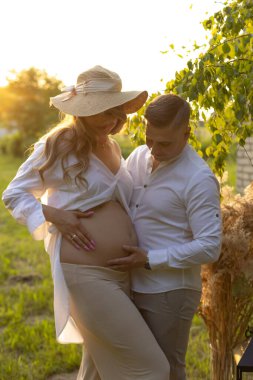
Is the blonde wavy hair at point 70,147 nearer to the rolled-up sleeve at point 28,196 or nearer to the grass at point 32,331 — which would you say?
the rolled-up sleeve at point 28,196

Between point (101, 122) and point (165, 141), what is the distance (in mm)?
344

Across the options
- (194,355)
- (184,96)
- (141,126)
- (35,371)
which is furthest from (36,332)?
(184,96)

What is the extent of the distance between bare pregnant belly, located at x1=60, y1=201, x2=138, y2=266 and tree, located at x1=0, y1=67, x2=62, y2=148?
3221 cm

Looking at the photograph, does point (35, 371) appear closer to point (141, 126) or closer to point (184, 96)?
point (141, 126)

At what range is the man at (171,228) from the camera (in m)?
2.74

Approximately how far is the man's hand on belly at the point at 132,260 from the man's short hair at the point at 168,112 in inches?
21.6

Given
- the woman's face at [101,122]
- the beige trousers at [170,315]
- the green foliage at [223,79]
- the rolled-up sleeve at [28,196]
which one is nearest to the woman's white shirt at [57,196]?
the rolled-up sleeve at [28,196]

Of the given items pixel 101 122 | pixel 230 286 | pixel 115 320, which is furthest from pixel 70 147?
pixel 230 286

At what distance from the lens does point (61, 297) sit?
9.34 ft

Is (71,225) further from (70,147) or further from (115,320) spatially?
(115,320)

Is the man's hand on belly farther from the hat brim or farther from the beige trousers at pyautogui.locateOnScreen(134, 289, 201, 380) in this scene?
the hat brim

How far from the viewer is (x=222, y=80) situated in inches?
126

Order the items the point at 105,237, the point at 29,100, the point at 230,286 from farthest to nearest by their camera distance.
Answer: the point at 29,100
the point at 230,286
the point at 105,237

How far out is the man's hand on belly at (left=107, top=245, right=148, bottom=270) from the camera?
281 cm
